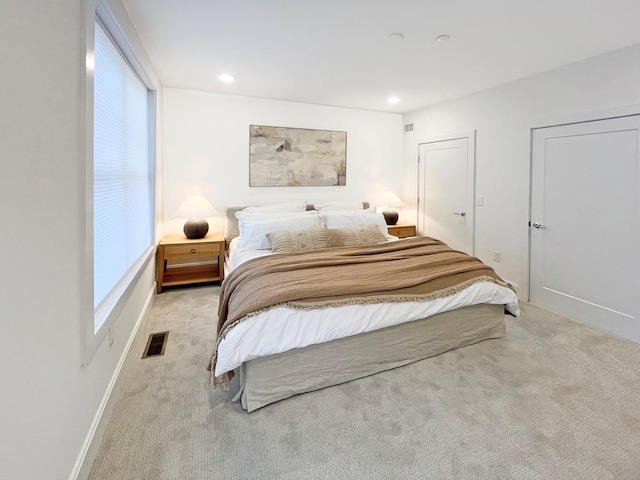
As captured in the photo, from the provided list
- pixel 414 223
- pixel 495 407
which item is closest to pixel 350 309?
pixel 495 407

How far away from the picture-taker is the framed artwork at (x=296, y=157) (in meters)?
4.41

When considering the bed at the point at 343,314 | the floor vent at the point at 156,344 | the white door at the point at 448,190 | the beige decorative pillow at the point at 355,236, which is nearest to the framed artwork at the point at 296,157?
the white door at the point at 448,190

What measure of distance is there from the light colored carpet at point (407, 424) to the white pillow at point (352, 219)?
1.80 m

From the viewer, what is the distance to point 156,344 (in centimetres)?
267

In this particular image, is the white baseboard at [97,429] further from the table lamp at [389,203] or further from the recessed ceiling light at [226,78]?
the table lamp at [389,203]

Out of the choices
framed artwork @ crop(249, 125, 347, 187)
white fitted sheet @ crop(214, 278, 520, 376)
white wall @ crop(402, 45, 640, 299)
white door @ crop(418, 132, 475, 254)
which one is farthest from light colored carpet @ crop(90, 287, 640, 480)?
framed artwork @ crop(249, 125, 347, 187)

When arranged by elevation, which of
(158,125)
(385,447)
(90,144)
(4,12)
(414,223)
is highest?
(158,125)

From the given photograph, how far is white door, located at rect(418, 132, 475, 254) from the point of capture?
167 inches

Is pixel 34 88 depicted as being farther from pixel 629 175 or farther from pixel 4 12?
pixel 629 175

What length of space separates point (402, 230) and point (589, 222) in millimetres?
2256

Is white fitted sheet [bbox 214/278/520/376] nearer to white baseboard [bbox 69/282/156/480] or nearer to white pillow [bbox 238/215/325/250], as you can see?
white baseboard [bbox 69/282/156/480]

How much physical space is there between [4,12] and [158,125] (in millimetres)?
3050

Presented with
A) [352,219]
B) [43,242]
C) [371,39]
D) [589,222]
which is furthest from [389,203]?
[43,242]

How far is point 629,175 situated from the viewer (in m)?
2.75
